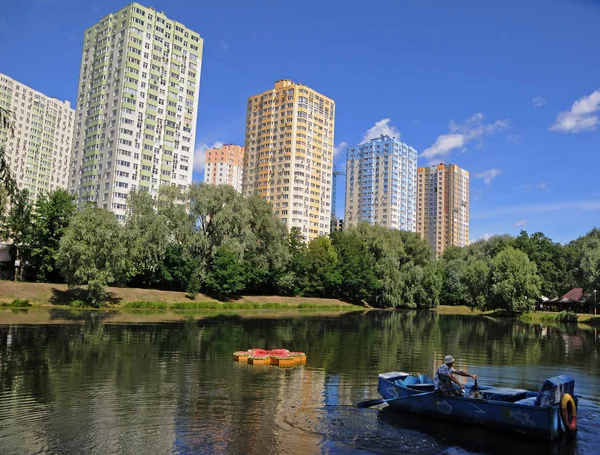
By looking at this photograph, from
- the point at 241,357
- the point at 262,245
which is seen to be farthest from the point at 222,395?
the point at 262,245

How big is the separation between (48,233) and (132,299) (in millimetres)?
14488

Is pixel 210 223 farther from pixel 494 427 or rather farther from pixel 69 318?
pixel 494 427

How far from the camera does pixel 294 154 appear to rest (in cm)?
14300

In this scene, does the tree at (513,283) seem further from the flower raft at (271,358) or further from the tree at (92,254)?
the flower raft at (271,358)

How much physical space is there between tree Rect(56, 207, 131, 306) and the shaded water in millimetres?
19257

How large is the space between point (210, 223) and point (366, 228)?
5059 cm

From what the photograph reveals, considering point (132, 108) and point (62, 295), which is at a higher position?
point (132, 108)

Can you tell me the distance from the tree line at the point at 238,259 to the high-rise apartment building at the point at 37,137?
305 ft

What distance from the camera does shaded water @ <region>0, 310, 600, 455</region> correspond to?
11.8m

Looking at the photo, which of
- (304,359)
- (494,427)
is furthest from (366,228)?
(494,427)

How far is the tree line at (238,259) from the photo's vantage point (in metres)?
54.9

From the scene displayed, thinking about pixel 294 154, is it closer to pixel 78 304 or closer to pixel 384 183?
pixel 384 183

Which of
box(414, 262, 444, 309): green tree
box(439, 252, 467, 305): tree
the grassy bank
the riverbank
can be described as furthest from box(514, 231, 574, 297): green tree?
the grassy bank

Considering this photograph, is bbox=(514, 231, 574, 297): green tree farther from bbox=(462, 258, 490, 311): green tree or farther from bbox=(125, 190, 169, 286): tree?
bbox=(125, 190, 169, 286): tree
